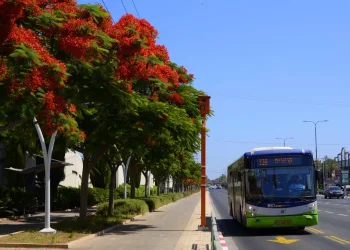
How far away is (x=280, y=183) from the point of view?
18078 mm

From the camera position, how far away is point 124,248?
1441 centimetres

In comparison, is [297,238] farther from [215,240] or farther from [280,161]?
[215,240]

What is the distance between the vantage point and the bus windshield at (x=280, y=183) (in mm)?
17891

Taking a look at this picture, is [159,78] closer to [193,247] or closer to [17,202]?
[193,247]

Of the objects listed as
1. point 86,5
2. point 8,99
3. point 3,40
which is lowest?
point 8,99

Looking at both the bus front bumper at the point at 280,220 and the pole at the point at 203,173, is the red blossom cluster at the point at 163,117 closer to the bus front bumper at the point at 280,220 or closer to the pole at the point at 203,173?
the pole at the point at 203,173

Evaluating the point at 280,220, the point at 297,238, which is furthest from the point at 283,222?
the point at 297,238

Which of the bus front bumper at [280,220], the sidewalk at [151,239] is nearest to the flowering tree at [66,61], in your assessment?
the sidewalk at [151,239]

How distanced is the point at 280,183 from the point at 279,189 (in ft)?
0.75

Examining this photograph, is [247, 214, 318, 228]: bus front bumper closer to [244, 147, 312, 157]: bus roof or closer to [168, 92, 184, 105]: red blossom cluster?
[244, 147, 312, 157]: bus roof

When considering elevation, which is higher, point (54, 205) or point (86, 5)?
point (86, 5)

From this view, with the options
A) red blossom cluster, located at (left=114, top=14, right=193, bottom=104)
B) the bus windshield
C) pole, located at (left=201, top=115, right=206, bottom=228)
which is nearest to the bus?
the bus windshield

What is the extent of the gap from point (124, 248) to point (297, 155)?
726 cm

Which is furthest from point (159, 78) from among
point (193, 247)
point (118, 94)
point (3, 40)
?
point (3, 40)
